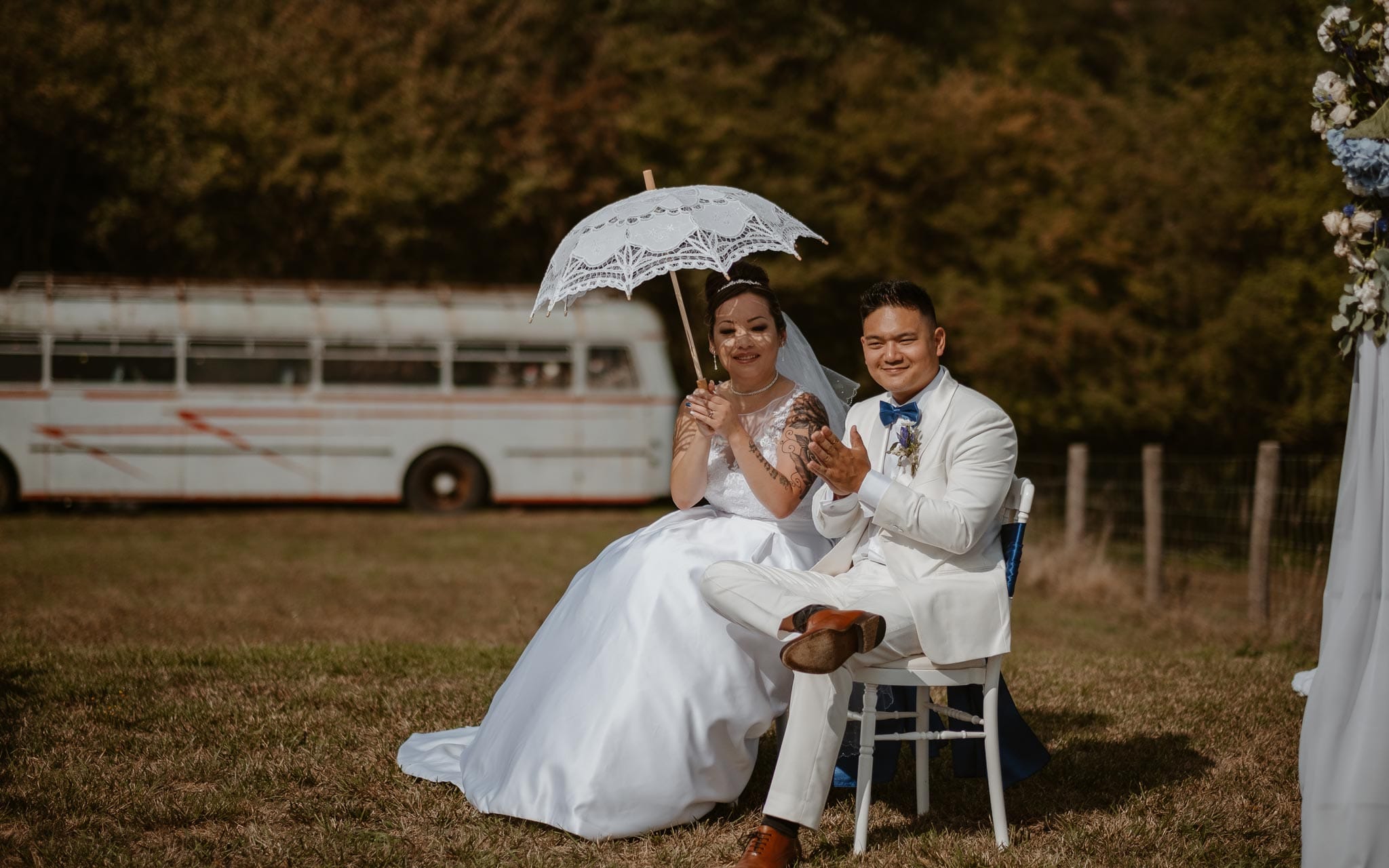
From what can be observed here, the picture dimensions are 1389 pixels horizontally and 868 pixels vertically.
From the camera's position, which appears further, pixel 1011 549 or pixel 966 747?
pixel 966 747

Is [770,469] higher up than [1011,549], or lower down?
higher up

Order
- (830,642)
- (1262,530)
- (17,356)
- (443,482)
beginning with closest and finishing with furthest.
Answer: (830,642) < (1262,530) < (17,356) < (443,482)

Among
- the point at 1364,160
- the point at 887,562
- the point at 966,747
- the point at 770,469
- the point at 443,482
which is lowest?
the point at 443,482

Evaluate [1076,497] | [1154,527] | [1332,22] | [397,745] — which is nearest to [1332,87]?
[1332,22]

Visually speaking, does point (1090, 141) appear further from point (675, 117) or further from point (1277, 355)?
point (675, 117)

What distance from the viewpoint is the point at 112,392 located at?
16.0 metres

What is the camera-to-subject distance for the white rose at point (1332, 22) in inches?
130

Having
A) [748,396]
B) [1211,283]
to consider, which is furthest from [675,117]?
[748,396]

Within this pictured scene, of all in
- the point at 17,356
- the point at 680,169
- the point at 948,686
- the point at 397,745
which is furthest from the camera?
the point at 680,169

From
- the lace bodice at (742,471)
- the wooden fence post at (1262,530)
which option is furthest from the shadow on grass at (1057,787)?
the wooden fence post at (1262,530)

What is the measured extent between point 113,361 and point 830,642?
1493 centimetres

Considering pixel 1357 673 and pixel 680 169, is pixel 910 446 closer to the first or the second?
pixel 1357 673

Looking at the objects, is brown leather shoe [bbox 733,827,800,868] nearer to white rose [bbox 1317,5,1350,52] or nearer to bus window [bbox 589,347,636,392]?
white rose [bbox 1317,5,1350,52]

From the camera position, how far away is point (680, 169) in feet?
61.7
